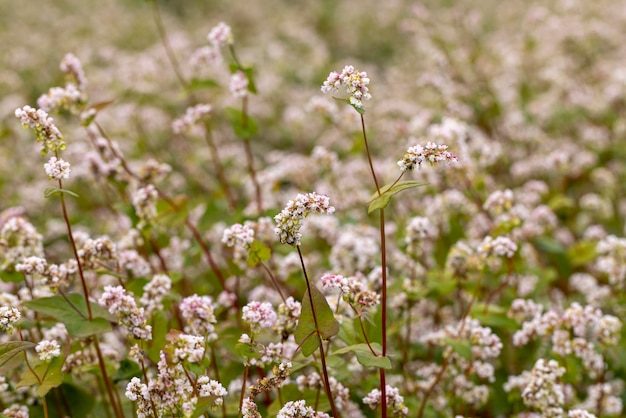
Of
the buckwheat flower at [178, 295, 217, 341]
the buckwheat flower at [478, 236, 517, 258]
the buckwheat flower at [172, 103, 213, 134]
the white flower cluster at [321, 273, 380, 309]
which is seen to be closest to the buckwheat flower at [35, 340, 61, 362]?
the buckwheat flower at [178, 295, 217, 341]

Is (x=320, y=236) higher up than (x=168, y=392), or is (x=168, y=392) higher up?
(x=320, y=236)

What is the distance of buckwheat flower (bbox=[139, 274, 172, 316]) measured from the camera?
111 inches

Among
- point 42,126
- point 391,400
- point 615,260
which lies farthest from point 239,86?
point 615,260

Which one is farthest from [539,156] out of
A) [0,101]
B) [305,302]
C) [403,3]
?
[403,3]

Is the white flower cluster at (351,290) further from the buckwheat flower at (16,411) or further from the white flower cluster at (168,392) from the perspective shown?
the buckwheat flower at (16,411)

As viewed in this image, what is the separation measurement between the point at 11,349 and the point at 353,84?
151cm

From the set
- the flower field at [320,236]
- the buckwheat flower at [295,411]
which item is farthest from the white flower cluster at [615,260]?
the buckwheat flower at [295,411]

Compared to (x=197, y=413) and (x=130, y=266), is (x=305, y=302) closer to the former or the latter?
(x=197, y=413)

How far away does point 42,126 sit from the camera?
7.88ft

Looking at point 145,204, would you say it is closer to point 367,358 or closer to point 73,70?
point 73,70

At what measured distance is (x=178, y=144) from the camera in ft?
22.8

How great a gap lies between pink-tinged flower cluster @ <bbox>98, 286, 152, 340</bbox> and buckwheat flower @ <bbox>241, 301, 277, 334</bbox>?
36 centimetres

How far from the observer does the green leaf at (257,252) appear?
104 inches

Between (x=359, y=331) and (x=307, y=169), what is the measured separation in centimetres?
246
